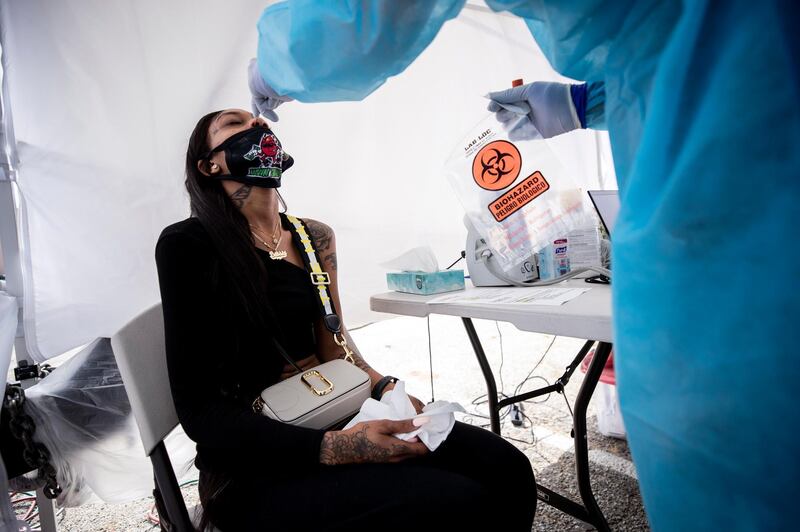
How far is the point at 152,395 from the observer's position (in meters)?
0.83

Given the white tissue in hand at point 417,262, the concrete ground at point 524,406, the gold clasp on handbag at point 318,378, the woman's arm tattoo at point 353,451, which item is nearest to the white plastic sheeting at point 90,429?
the concrete ground at point 524,406

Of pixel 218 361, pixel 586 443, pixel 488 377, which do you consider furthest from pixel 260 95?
pixel 586 443

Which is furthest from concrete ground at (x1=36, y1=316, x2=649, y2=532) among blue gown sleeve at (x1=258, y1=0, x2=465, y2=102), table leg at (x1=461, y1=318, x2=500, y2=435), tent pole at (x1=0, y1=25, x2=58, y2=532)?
blue gown sleeve at (x1=258, y1=0, x2=465, y2=102)

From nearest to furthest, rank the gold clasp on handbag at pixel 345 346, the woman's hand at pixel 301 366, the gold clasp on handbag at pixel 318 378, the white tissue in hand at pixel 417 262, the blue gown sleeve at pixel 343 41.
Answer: the blue gown sleeve at pixel 343 41 < the gold clasp on handbag at pixel 318 378 < the woman's hand at pixel 301 366 < the gold clasp on handbag at pixel 345 346 < the white tissue in hand at pixel 417 262

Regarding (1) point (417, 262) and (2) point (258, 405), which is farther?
(1) point (417, 262)

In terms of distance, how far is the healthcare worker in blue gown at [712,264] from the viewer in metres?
0.34

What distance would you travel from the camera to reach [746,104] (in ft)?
1.14

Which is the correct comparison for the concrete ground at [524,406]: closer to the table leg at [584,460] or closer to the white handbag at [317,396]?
the table leg at [584,460]

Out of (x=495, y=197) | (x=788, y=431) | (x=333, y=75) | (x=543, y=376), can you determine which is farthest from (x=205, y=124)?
(x=543, y=376)

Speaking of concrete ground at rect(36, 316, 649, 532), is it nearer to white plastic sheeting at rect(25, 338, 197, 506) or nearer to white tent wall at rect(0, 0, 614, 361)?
white plastic sheeting at rect(25, 338, 197, 506)

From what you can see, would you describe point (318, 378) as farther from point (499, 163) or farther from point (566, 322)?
point (499, 163)

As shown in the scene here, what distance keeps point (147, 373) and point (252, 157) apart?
591mm

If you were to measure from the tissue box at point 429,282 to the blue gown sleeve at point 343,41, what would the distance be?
70 cm

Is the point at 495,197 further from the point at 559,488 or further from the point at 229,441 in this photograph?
the point at 559,488
